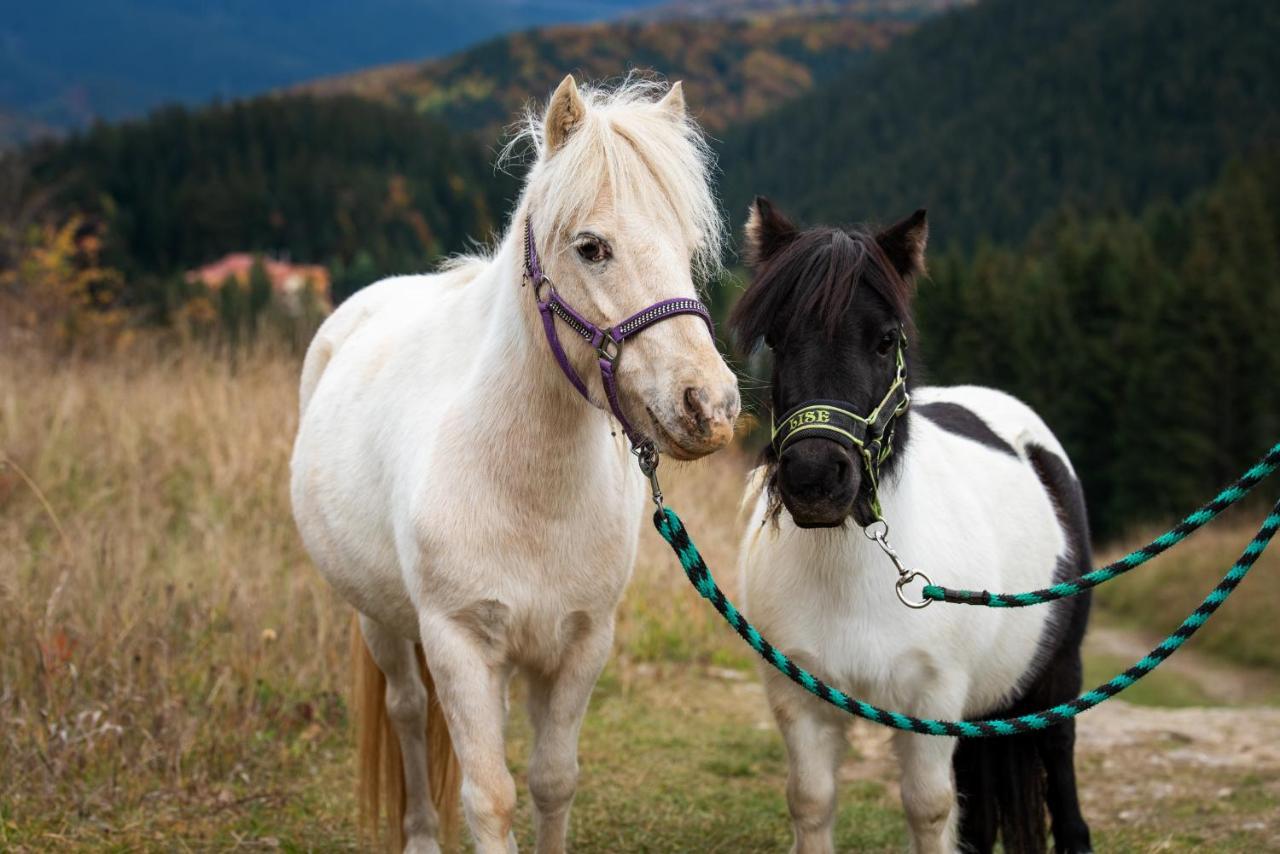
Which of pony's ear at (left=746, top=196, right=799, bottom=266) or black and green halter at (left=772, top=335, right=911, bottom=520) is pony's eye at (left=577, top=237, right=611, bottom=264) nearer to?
black and green halter at (left=772, top=335, right=911, bottom=520)

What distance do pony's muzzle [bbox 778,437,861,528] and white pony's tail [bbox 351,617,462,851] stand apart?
181 cm

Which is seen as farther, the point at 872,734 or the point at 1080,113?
the point at 1080,113

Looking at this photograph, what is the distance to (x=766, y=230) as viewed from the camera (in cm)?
332

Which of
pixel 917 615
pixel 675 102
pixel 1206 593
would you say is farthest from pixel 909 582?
pixel 1206 593

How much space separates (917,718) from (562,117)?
174 cm

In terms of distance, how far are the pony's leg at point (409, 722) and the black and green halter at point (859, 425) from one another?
1.65m

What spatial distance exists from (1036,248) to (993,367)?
2864cm

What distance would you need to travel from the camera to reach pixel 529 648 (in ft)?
9.64

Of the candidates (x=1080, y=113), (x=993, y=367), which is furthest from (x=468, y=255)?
(x=1080, y=113)

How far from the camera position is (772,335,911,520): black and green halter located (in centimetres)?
274

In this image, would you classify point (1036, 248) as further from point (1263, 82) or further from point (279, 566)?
point (279, 566)

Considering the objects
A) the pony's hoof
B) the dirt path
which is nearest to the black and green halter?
the dirt path

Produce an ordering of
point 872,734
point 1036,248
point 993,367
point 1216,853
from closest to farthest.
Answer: point 1216,853 < point 872,734 < point 993,367 < point 1036,248

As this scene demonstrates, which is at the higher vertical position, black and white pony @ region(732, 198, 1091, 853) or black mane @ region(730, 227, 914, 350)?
black mane @ region(730, 227, 914, 350)
